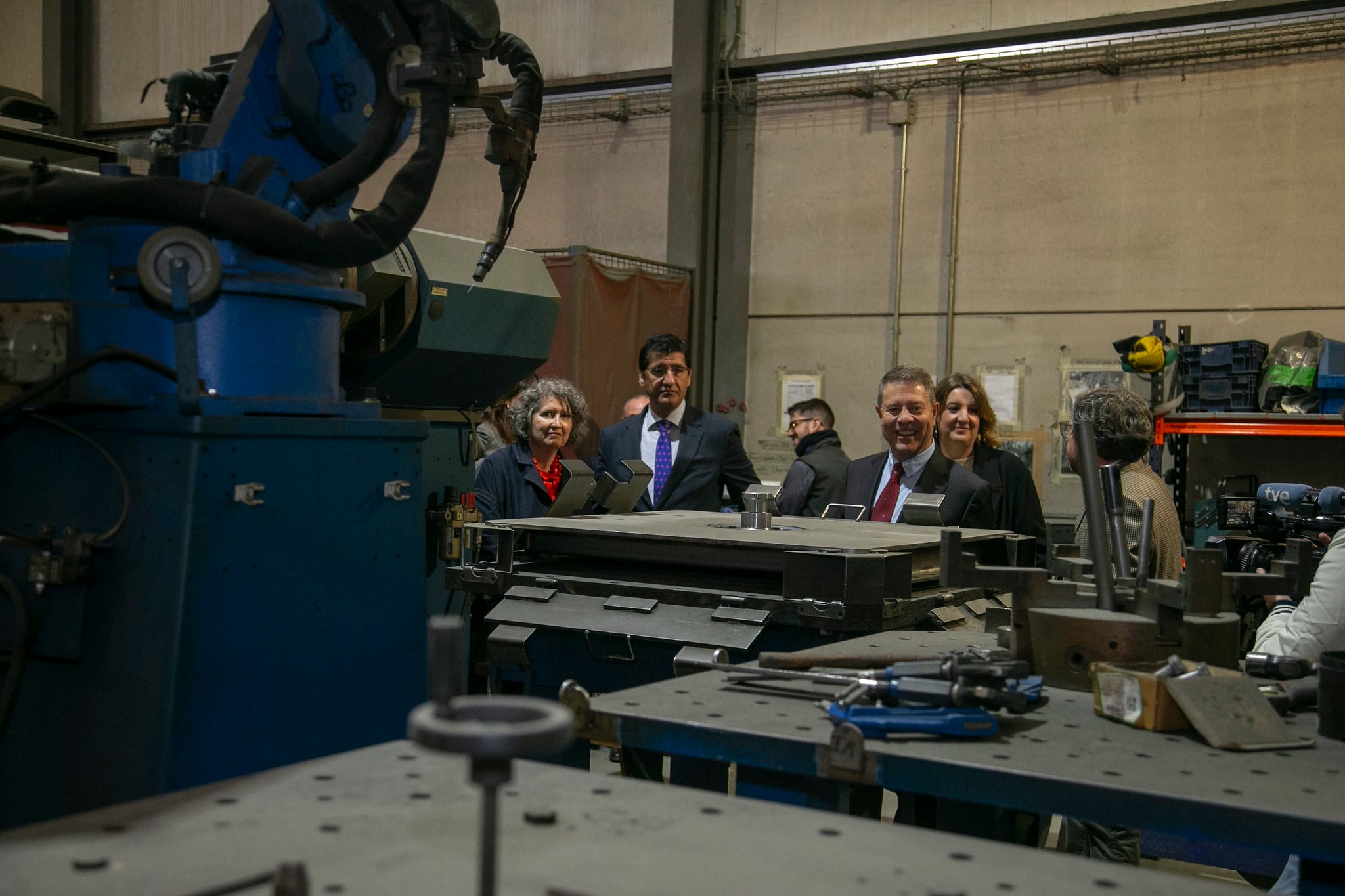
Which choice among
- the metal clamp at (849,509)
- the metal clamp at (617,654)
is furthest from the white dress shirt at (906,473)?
the metal clamp at (617,654)

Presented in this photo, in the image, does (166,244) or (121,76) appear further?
(121,76)

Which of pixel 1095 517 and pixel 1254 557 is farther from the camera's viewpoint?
pixel 1254 557

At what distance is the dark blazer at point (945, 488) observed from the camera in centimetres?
280

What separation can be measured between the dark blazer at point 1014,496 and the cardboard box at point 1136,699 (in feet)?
5.86

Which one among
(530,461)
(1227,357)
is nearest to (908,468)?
(530,461)

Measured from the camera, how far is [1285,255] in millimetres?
5605

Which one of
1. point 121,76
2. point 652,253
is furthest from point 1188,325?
point 121,76

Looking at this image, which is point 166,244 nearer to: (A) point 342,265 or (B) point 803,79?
(A) point 342,265

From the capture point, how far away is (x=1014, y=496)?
3.22 m

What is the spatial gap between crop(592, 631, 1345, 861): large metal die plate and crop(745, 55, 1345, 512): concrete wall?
194 inches

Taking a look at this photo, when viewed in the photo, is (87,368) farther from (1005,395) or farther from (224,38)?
(224,38)

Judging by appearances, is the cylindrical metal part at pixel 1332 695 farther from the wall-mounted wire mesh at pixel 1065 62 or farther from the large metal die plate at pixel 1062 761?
the wall-mounted wire mesh at pixel 1065 62

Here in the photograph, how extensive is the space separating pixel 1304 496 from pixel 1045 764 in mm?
1298

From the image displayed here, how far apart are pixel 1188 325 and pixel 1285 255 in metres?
0.56
